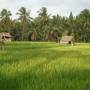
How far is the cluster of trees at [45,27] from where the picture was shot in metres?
77.3

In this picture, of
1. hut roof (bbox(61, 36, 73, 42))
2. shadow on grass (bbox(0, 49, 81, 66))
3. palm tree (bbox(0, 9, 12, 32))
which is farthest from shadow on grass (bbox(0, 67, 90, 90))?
palm tree (bbox(0, 9, 12, 32))

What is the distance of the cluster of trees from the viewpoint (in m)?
77.3

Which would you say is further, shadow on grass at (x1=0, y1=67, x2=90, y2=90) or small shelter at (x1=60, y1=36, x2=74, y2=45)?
small shelter at (x1=60, y1=36, x2=74, y2=45)

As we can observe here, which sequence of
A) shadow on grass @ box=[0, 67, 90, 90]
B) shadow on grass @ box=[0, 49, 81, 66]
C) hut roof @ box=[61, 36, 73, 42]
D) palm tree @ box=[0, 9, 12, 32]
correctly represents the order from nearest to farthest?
shadow on grass @ box=[0, 67, 90, 90]
shadow on grass @ box=[0, 49, 81, 66]
hut roof @ box=[61, 36, 73, 42]
palm tree @ box=[0, 9, 12, 32]

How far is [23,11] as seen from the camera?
83.7m

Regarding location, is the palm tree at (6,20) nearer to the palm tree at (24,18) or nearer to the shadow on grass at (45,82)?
the palm tree at (24,18)

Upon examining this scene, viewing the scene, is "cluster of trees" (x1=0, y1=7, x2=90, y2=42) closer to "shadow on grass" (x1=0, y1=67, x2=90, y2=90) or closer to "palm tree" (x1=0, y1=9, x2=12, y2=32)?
"palm tree" (x1=0, y1=9, x2=12, y2=32)

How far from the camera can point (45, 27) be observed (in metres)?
77.7

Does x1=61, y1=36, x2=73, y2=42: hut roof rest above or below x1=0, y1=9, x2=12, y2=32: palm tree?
below

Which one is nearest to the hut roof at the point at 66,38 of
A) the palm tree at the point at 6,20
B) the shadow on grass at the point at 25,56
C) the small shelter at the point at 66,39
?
the small shelter at the point at 66,39

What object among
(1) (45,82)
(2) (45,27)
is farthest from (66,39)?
(1) (45,82)

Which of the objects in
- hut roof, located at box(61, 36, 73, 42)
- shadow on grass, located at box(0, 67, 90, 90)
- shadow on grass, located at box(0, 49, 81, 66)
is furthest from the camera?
hut roof, located at box(61, 36, 73, 42)

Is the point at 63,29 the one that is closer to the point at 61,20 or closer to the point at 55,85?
the point at 61,20

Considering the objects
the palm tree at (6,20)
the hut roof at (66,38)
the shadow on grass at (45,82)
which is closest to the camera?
the shadow on grass at (45,82)
